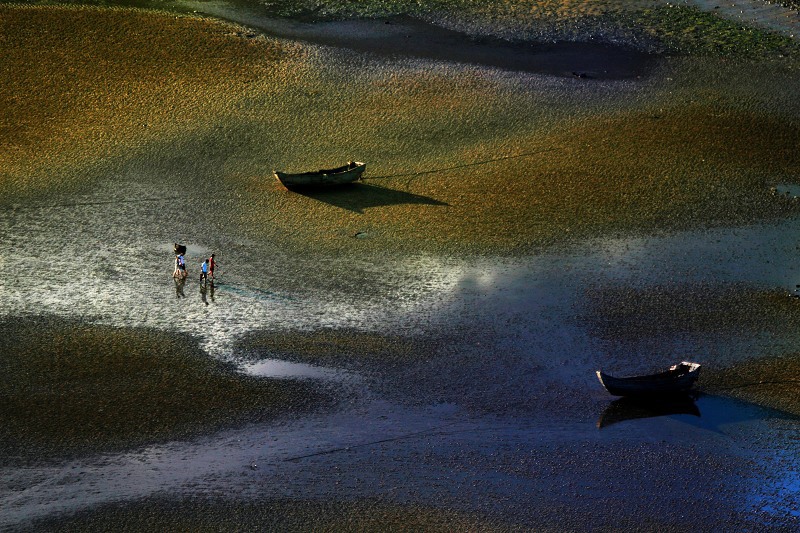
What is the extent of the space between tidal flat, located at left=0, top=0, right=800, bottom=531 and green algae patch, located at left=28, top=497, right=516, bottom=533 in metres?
0.08

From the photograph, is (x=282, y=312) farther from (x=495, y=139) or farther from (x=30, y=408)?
(x=495, y=139)

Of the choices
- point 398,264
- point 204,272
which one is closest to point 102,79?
point 204,272

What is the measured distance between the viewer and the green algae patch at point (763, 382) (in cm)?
3109

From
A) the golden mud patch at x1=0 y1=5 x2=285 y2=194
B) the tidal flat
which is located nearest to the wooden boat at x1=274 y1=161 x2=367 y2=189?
the tidal flat

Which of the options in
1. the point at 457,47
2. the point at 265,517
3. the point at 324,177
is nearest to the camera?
the point at 265,517

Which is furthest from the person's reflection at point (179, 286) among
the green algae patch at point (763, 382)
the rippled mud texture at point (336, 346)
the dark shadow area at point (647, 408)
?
the green algae patch at point (763, 382)

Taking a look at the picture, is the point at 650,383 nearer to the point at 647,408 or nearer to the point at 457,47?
the point at 647,408

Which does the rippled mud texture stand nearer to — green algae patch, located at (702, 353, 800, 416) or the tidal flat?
the tidal flat

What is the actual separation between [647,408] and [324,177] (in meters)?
16.3

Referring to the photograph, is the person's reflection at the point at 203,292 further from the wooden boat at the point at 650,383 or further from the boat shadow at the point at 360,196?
the wooden boat at the point at 650,383

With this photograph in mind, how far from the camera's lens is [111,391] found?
101 ft

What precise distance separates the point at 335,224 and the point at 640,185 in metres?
12.3

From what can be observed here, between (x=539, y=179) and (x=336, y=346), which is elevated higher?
(x=539, y=179)

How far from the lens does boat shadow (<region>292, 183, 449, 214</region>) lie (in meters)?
41.1
